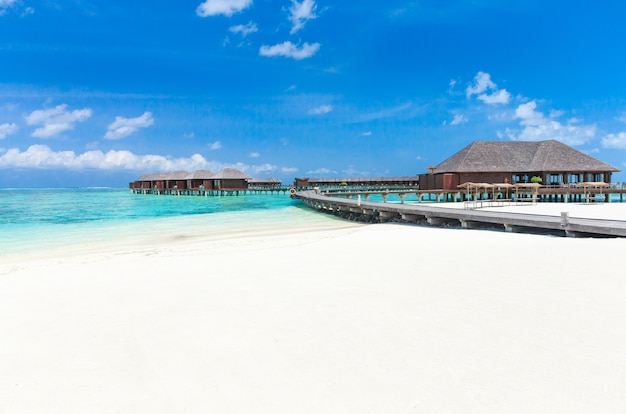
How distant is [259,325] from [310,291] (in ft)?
5.01

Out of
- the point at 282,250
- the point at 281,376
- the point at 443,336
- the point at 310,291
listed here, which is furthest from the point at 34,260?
the point at 443,336

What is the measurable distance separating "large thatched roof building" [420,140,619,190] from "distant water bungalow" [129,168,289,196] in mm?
33663

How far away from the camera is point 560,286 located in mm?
5965

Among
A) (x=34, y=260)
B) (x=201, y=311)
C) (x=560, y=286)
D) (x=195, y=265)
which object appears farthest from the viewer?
(x=34, y=260)

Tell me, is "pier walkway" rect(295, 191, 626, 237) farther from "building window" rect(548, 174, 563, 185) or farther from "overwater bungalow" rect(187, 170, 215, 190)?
"overwater bungalow" rect(187, 170, 215, 190)

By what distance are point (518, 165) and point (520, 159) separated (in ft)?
3.34

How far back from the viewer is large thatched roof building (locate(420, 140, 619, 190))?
32625 mm

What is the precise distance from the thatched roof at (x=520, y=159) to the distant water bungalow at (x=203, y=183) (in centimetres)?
3396

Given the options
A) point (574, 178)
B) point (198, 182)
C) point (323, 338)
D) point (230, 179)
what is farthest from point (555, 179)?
point (198, 182)

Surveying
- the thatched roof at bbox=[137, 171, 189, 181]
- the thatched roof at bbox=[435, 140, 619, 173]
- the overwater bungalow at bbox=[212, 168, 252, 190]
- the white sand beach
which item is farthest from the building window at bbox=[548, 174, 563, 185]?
the thatched roof at bbox=[137, 171, 189, 181]

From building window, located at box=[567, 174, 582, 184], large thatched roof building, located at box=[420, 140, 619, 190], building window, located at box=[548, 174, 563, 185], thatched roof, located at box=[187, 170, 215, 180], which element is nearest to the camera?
large thatched roof building, located at box=[420, 140, 619, 190]

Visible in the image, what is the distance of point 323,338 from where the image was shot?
4.30 meters

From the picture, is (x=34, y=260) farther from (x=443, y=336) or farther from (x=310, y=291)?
(x=443, y=336)

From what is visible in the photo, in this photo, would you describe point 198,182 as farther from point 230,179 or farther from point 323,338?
point 323,338
